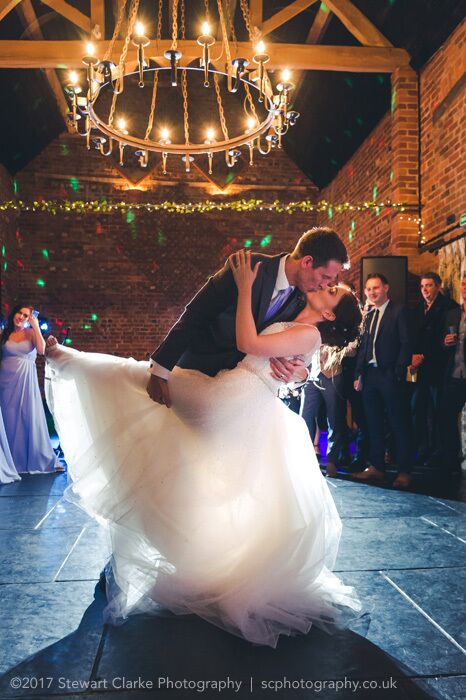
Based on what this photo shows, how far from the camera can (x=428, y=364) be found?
4941mm

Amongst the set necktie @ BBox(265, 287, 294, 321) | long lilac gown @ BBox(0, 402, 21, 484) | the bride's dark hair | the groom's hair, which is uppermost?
the groom's hair

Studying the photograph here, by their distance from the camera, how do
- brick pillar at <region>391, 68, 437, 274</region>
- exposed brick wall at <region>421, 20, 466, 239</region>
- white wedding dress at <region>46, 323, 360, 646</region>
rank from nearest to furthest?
white wedding dress at <region>46, 323, 360, 646</region> → exposed brick wall at <region>421, 20, 466, 239</region> → brick pillar at <region>391, 68, 437, 274</region>

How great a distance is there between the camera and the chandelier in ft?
11.9

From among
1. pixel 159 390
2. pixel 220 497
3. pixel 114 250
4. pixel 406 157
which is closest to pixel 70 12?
pixel 114 250

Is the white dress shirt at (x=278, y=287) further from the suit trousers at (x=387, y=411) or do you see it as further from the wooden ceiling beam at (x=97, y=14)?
the wooden ceiling beam at (x=97, y=14)

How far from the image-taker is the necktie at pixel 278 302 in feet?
6.86

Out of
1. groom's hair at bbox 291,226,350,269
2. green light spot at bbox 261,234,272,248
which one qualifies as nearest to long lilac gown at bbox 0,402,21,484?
groom's hair at bbox 291,226,350,269

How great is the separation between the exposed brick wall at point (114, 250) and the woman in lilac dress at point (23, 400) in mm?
4092

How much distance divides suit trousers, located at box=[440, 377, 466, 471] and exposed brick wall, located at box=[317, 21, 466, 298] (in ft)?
5.44

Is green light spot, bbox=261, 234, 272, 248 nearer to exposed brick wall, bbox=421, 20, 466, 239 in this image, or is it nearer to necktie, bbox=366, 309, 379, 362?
exposed brick wall, bbox=421, 20, 466, 239

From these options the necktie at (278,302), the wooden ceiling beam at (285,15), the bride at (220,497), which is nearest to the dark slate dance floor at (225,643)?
the bride at (220,497)

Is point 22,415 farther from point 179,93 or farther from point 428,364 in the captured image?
point 179,93

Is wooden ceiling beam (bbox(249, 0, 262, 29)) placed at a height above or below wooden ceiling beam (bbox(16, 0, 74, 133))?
below

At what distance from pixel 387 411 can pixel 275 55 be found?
4442mm
